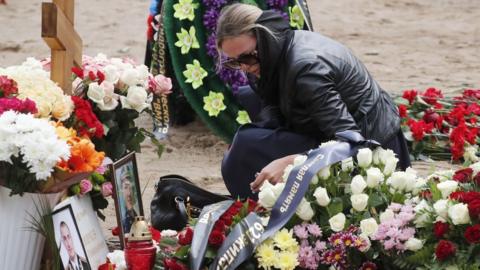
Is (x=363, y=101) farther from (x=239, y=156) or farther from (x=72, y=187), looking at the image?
(x=72, y=187)

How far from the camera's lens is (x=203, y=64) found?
617cm

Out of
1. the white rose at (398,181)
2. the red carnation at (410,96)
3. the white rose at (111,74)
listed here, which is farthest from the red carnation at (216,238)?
the red carnation at (410,96)

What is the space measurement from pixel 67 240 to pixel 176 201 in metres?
0.62

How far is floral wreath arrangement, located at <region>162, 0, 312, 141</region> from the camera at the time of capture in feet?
19.8

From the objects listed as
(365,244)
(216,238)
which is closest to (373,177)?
(365,244)

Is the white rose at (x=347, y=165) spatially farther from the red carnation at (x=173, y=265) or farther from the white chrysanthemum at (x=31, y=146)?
the white chrysanthemum at (x=31, y=146)

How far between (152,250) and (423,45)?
6578mm

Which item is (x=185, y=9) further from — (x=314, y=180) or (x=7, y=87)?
(x=314, y=180)

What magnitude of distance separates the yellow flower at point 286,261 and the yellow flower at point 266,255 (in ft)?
0.04

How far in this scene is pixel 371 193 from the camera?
3.64 meters

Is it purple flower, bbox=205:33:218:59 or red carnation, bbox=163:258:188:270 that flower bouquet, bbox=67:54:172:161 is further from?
purple flower, bbox=205:33:218:59

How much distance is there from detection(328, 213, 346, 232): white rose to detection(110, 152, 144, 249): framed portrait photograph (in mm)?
815

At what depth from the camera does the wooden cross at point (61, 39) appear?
3.85m

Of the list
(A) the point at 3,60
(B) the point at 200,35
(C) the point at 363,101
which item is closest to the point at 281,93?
(C) the point at 363,101
